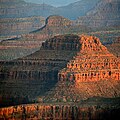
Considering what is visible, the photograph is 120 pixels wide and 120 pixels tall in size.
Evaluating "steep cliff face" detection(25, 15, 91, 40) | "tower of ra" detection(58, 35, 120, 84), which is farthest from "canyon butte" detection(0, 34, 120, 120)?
"steep cliff face" detection(25, 15, 91, 40)

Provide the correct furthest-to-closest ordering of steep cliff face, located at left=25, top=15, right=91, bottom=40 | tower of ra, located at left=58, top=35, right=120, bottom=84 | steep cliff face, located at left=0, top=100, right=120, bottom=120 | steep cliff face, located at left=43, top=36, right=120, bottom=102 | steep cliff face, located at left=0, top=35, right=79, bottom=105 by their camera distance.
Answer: steep cliff face, located at left=25, top=15, right=91, bottom=40
steep cliff face, located at left=0, top=35, right=79, bottom=105
tower of ra, located at left=58, top=35, right=120, bottom=84
steep cliff face, located at left=43, top=36, right=120, bottom=102
steep cliff face, located at left=0, top=100, right=120, bottom=120

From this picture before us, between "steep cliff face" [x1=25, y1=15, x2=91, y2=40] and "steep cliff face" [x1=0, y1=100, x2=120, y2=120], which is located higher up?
"steep cliff face" [x1=25, y1=15, x2=91, y2=40]

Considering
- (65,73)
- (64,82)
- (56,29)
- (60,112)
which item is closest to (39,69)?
(65,73)

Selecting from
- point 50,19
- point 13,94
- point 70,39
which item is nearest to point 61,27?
point 50,19

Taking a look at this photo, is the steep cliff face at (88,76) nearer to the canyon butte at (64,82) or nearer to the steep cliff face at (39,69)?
the canyon butte at (64,82)

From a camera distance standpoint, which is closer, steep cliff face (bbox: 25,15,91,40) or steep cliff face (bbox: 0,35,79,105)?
steep cliff face (bbox: 0,35,79,105)

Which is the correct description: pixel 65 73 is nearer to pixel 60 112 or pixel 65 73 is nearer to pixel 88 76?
pixel 88 76

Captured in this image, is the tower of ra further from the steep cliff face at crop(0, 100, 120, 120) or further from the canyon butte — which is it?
the steep cliff face at crop(0, 100, 120, 120)

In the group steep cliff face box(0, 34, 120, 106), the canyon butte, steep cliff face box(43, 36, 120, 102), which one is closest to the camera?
the canyon butte

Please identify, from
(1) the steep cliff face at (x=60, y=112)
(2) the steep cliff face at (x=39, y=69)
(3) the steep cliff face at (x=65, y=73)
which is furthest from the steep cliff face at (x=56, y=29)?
(1) the steep cliff face at (x=60, y=112)
